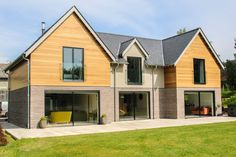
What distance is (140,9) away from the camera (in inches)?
746

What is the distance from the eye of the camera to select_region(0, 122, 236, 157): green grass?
10.7 m

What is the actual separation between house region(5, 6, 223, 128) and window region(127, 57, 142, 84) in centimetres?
9

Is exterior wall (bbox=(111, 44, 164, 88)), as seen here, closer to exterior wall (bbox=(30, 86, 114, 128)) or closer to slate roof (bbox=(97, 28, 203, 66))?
slate roof (bbox=(97, 28, 203, 66))

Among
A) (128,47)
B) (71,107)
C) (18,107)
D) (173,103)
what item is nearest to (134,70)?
(128,47)

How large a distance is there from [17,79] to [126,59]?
29.6 feet

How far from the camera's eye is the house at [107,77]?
2044 cm

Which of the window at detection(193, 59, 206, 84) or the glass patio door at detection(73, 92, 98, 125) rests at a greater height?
the window at detection(193, 59, 206, 84)

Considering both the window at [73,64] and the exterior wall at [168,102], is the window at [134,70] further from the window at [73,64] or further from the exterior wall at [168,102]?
the window at [73,64]

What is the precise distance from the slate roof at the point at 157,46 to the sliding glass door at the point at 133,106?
10.8ft

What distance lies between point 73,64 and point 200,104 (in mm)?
14553

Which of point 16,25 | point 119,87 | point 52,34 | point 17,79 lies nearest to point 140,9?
point 52,34

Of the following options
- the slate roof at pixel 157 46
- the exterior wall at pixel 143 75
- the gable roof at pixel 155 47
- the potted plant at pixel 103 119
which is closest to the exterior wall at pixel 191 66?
the gable roof at pixel 155 47

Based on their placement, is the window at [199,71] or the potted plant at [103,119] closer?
the potted plant at [103,119]

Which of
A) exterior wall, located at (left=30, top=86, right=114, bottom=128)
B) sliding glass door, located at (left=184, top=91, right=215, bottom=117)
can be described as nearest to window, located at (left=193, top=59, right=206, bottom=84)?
sliding glass door, located at (left=184, top=91, right=215, bottom=117)
